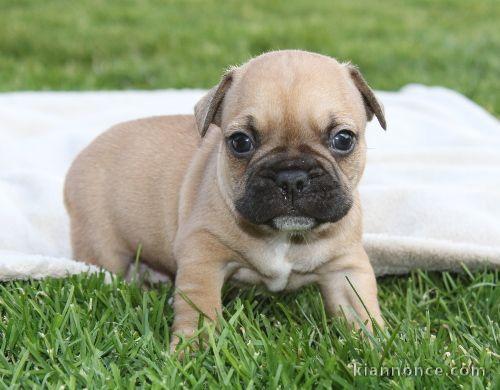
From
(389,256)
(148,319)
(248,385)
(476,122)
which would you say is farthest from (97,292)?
(476,122)

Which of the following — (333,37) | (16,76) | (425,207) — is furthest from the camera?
(333,37)

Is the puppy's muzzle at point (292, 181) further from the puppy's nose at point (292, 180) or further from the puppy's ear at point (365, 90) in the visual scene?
the puppy's ear at point (365, 90)

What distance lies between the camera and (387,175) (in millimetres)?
5754

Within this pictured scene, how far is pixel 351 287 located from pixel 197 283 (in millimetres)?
750

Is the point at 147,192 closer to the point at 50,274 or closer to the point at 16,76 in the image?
the point at 50,274

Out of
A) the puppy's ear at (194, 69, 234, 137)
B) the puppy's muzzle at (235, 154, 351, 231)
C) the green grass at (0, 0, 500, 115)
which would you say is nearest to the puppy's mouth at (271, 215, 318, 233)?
the puppy's muzzle at (235, 154, 351, 231)

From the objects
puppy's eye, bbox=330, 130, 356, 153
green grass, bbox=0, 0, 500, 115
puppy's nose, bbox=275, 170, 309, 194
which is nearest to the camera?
puppy's nose, bbox=275, 170, 309, 194

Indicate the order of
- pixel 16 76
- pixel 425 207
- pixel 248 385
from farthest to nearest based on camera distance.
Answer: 1. pixel 16 76
2. pixel 425 207
3. pixel 248 385

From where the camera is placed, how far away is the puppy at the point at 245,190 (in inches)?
140

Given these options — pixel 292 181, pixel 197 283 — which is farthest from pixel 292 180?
pixel 197 283

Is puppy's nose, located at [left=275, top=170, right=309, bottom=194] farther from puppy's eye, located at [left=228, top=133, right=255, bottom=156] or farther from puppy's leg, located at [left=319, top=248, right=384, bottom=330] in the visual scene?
puppy's leg, located at [left=319, top=248, right=384, bottom=330]

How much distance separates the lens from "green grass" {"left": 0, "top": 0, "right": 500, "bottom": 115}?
8.54m

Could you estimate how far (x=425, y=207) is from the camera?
5.02 metres

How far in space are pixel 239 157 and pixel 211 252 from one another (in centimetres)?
48
